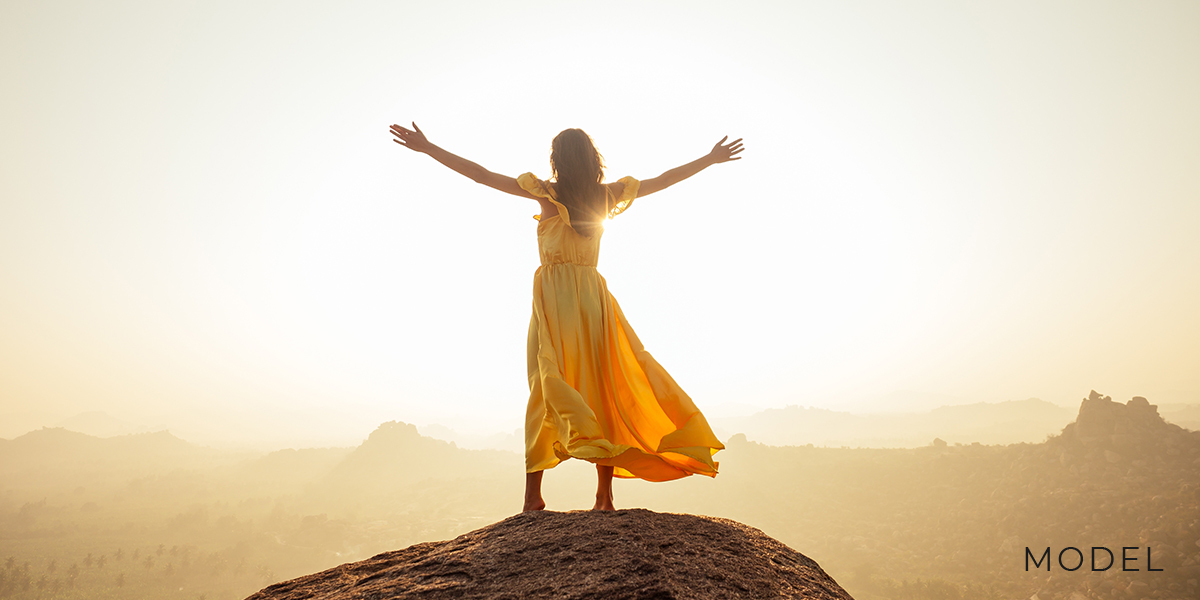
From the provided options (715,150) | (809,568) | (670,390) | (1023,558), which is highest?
(715,150)

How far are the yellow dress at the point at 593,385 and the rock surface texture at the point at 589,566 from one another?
0.61 metres

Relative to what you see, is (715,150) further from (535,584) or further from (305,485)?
(305,485)

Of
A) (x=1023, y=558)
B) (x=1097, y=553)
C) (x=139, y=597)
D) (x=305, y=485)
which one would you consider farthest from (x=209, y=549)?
(x=1097, y=553)

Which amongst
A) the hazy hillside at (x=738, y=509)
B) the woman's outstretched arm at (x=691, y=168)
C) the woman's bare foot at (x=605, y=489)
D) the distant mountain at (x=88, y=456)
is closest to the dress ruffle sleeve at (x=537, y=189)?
the woman's outstretched arm at (x=691, y=168)

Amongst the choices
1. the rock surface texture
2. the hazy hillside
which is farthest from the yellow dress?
the hazy hillside

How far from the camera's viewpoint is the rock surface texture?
2244mm

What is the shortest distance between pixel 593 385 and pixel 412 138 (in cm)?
273

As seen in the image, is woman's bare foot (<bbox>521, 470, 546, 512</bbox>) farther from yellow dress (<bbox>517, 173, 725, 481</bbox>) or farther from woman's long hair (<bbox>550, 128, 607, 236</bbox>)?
woman's long hair (<bbox>550, 128, 607, 236</bbox>)

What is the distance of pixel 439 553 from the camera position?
2912mm

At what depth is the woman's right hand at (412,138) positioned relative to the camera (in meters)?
4.34

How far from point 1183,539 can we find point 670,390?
52.6 m

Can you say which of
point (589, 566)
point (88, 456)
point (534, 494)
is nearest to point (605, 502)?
point (534, 494)

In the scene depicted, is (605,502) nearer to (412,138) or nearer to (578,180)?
(578,180)

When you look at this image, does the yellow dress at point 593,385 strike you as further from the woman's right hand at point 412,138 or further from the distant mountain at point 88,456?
the distant mountain at point 88,456
